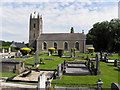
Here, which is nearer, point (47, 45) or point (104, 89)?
point (104, 89)

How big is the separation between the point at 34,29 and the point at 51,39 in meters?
9.75

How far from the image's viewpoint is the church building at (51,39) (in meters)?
47.7

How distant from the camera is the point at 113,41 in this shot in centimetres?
3475

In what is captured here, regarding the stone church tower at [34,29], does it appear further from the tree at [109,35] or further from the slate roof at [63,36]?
the tree at [109,35]

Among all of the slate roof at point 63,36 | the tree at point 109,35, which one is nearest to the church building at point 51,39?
the slate roof at point 63,36

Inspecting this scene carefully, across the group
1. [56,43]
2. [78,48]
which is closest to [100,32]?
[78,48]

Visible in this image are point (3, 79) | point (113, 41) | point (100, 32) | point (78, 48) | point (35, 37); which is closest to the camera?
point (3, 79)

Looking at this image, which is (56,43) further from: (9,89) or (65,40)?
(9,89)

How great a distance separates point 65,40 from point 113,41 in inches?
757

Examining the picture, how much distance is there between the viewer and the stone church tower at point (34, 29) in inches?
2076

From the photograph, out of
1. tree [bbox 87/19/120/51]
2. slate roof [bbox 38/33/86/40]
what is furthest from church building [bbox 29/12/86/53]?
tree [bbox 87/19/120/51]

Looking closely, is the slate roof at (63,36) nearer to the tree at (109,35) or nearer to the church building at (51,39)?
the church building at (51,39)

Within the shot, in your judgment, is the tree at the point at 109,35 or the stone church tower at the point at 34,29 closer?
the tree at the point at 109,35

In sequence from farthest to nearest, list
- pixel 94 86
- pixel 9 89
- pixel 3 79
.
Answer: pixel 3 79
pixel 94 86
pixel 9 89
